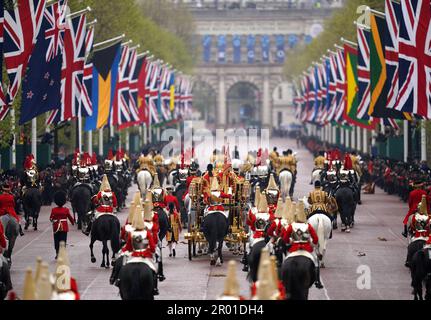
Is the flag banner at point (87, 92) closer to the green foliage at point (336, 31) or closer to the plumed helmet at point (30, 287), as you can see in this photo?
the green foliage at point (336, 31)

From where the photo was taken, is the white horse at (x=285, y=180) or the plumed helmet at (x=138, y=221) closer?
the plumed helmet at (x=138, y=221)

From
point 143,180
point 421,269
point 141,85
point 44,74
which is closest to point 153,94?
point 141,85

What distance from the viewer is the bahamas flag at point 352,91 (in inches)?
2539

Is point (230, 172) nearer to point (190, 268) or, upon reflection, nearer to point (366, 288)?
point (190, 268)

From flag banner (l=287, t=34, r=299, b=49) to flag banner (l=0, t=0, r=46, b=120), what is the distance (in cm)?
14803

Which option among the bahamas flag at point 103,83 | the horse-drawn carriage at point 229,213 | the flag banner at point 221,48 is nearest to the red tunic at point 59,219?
the horse-drawn carriage at point 229,213

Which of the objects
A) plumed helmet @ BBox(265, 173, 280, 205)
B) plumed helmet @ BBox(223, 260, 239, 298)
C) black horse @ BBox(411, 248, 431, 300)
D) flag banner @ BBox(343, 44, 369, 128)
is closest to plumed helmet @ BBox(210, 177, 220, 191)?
plumed helmet @ BBox(265, 173, 280, 205)

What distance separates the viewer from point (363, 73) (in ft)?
190

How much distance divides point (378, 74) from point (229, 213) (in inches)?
735

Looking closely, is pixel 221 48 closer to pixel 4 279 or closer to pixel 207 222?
pixel 207 222

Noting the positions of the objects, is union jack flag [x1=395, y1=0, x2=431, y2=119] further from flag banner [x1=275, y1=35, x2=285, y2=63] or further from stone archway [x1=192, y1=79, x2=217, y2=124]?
stone archway [x1=192, y1=79, x2=217, y2=124]

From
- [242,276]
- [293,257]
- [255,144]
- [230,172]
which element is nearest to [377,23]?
[230,172]

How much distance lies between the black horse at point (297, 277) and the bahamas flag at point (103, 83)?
34.3 metres
